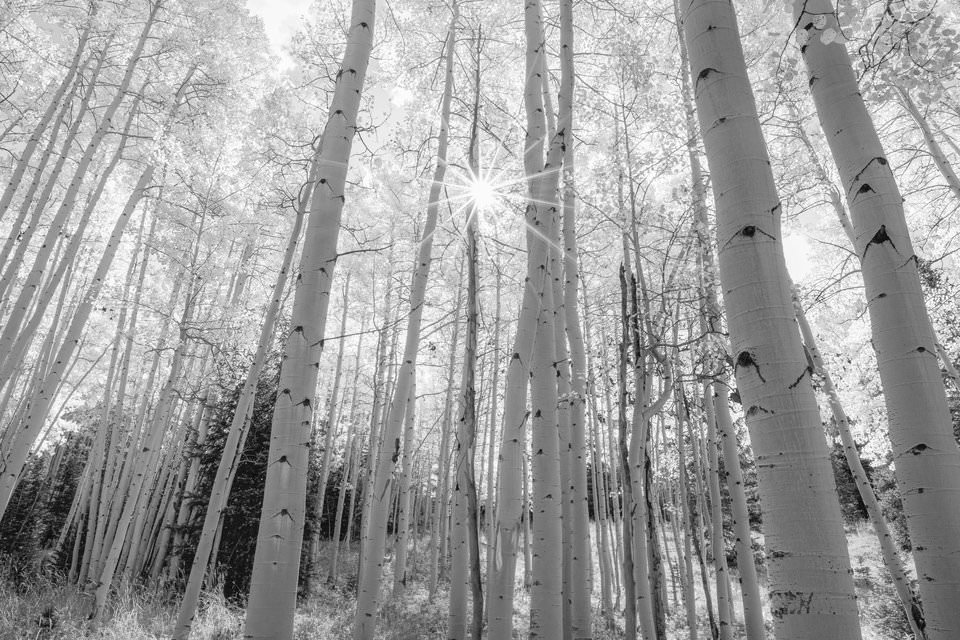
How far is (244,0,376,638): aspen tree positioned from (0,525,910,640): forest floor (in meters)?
4.66

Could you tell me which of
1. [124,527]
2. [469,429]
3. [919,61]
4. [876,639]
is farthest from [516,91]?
[876,639]

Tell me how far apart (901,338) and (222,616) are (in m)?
8.40

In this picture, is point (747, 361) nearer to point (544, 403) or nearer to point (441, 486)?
point (544, 403)

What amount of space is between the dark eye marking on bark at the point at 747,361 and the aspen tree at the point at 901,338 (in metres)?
0.95

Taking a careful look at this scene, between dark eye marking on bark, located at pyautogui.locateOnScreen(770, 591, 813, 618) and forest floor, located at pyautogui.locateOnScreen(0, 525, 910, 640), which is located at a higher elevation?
dark eye marking on bark, located at pyautogui.locateOnScreen(770, 591, 813, 618)

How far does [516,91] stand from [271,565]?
652 cm

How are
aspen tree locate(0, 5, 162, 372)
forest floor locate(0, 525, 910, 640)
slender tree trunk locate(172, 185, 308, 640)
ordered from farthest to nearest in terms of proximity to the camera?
forest floor locate(0, 525, 910, 640)
aspen tree locate(0, 5, 162, 372)
slender tree trunk locate(172, 185, 308, 640)

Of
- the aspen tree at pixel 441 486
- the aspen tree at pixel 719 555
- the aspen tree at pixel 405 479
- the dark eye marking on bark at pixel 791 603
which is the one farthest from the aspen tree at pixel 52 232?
the aspen tree at pixel 719 555

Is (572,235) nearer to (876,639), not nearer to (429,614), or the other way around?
(429,614)

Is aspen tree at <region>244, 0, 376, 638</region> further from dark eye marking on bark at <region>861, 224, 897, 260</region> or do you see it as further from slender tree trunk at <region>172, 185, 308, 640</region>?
dark eye marking on bark at <region>861, 224, 897, 260</region>

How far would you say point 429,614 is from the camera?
928cm

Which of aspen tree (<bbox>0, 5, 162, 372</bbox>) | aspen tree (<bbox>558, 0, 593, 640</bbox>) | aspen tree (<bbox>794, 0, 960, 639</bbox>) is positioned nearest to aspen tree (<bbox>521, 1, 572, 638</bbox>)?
aspen tree (<bbox>558, 0, 593, 640</bbox>)

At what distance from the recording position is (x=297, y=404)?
236 centimetres

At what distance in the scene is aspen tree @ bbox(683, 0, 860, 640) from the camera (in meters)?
1.05
